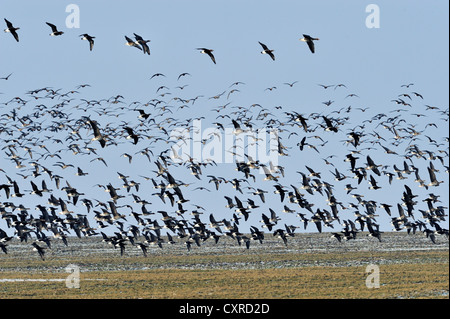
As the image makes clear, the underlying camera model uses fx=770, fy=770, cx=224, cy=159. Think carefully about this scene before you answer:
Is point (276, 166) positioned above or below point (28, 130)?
below

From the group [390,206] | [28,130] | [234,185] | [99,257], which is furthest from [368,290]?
[99,257]

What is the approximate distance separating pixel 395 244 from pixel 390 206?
46790 millimetres

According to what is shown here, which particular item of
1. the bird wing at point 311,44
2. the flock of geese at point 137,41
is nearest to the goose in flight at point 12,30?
the flock of geese at point 137,41

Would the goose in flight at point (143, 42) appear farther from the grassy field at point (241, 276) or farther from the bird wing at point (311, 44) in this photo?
the grassy field at point (241, 276)

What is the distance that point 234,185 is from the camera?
69.7m

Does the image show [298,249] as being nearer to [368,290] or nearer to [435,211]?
[435,211]

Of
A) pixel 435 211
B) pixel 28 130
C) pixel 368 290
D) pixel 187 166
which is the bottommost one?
pixel 368 290

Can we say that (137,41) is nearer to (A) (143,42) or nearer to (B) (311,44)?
(A) (143,42)

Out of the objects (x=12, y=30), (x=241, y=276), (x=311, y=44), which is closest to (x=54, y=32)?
(x=12, y=30)

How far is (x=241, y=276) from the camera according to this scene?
69500 mm

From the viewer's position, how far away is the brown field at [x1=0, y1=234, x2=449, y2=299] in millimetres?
57531

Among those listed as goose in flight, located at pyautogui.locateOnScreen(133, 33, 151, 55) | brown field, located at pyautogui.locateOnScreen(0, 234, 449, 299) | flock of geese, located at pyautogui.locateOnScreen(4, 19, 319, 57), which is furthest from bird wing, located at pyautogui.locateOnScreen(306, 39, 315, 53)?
brown field, located at pyautogui.locateOnScreen(0, 234, 449, 299)

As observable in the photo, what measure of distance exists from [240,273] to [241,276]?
2.88 metres

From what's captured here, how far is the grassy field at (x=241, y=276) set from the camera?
188 feet
